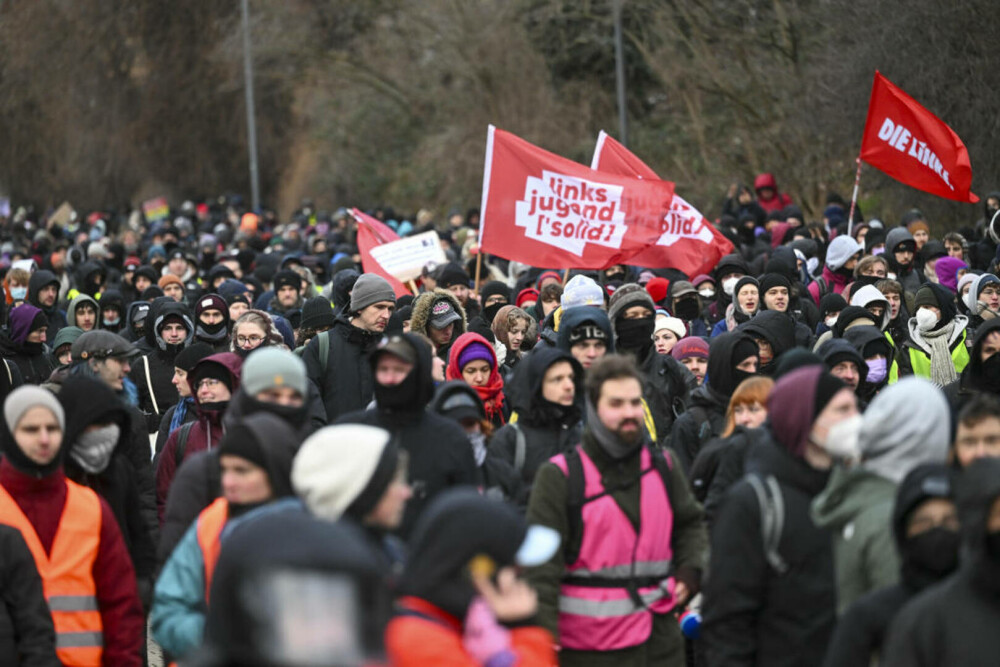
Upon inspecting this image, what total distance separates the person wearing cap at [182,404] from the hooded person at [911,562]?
4279mm

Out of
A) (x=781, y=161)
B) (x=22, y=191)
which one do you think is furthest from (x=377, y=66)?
(x=781, y=161)

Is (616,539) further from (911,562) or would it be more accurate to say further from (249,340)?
(249,340)

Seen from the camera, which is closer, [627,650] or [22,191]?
[627,650]

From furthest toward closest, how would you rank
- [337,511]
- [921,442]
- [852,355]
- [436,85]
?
1. [436,85]
2. [852,355]
3. [921,442]
4. [337,511]

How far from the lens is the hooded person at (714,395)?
705 centimetres

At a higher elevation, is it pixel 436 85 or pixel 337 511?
pixel 436 85

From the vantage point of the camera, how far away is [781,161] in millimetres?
25781

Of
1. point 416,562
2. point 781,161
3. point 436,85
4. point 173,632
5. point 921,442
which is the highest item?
point 436,85

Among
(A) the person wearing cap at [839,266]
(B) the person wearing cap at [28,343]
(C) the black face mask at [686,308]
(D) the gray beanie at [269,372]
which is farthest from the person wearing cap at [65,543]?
(A) the person wearing cap at [839,266]

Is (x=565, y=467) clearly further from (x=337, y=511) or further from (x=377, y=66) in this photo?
(x=377, y=66)

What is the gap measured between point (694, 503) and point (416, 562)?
205 centimetres

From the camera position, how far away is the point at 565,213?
11.4 m

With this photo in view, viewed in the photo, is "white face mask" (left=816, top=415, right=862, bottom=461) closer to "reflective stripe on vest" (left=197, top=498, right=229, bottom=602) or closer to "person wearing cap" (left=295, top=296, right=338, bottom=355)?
"reflective stripe on vest" (left=197, top=498, right=229, bottom=602)

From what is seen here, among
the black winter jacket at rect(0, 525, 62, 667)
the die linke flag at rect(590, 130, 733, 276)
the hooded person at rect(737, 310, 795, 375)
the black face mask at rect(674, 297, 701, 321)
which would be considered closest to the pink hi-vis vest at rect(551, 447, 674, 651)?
the black winter jacket at rect(0, 525, 62, 667)
